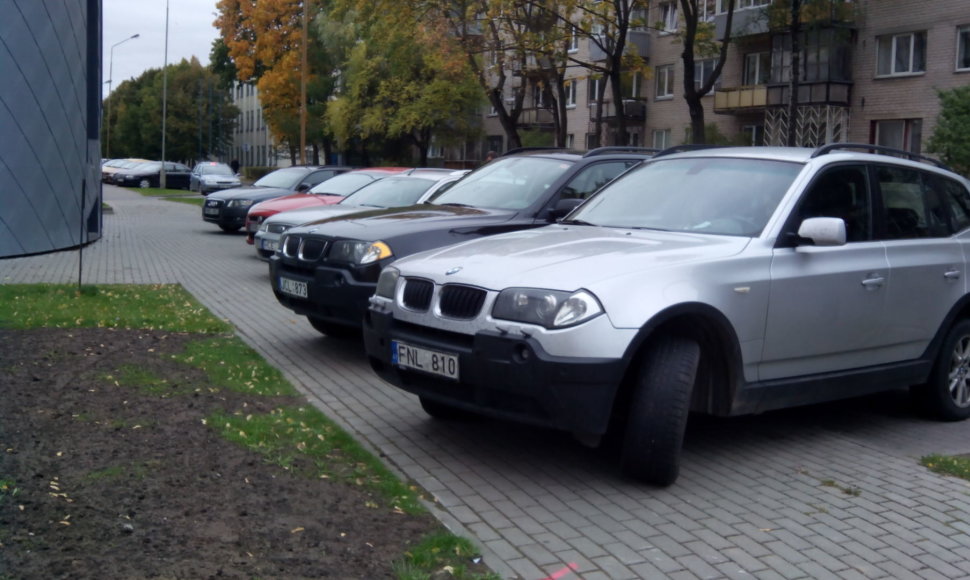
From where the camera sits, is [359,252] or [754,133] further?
[754,133]

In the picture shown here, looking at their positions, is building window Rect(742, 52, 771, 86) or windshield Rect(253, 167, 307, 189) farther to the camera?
building window Rect(742, 52, 771, 86)

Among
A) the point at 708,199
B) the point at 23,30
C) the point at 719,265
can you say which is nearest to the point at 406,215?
the point at 708,199

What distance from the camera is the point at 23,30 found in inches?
640

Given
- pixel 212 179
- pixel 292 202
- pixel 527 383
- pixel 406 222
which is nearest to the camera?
pixel 527 383

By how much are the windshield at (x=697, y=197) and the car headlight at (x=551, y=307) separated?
139cm

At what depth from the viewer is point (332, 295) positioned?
8.24 meters

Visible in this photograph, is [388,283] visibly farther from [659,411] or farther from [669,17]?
[669,17]

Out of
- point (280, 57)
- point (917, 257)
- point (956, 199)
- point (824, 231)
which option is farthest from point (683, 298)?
point (280, 57)

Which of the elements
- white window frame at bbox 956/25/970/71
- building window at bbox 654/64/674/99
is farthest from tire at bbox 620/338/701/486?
building window at bbox 654/64/674/99

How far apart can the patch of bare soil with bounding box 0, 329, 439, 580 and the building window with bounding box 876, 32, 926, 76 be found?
31252 mm

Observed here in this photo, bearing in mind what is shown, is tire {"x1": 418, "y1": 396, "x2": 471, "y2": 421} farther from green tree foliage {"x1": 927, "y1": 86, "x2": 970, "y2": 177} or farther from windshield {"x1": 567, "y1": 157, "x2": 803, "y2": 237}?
green tree foliage {"x1": 927, "y1": 86, "x2": 970, "y2": 177}

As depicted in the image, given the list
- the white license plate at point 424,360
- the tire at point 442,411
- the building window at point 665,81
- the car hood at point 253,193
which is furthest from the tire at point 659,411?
the building window at point 665,81

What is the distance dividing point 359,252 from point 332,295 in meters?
0.39

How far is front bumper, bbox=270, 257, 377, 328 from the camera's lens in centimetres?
806
